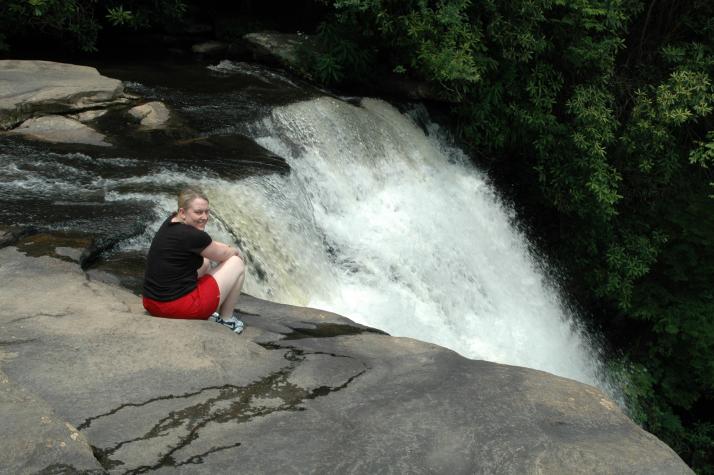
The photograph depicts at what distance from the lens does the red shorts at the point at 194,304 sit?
15.1 feet

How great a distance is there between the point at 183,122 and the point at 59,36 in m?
3.43

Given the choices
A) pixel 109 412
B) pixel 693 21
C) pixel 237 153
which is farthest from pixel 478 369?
pixel 693 21

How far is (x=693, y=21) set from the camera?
40.3ft

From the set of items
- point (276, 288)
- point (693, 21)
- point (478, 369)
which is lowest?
point (276, 288)

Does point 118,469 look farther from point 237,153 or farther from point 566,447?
point 237,153

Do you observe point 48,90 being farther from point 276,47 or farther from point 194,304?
point 194,304

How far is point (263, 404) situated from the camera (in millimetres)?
3816

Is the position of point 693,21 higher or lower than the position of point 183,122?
higher

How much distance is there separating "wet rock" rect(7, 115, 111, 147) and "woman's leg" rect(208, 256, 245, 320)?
3.45m

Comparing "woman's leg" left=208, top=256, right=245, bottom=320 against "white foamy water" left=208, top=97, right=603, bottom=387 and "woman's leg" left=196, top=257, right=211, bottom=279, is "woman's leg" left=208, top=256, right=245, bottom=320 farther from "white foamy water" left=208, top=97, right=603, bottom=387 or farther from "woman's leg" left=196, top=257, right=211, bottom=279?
"white foamy water" left=208, top=97, right=603, bottom=387

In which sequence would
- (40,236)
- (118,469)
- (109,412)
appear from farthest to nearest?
(40,236), (109,412), (118,469)

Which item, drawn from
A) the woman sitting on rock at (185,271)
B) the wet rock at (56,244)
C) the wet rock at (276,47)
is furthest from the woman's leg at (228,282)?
the wet rock at (276,47)

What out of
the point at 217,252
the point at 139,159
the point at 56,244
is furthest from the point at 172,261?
the point at 139,159

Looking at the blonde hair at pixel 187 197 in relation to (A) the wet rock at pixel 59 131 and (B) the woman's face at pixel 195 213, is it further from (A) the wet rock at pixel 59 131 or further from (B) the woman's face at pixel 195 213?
(A) the wet rock at pixel 59 131
